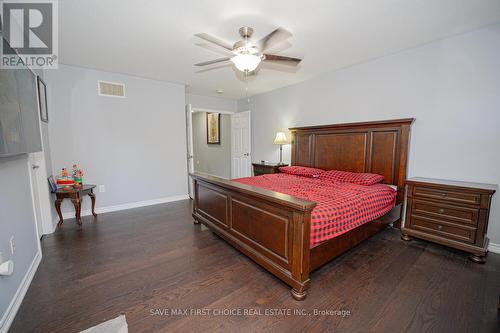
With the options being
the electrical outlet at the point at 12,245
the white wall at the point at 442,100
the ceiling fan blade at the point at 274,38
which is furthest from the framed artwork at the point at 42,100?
the white wall at the point at 442,100

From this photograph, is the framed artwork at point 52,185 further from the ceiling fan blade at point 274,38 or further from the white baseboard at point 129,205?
the ceiling fan blade at point 274,38

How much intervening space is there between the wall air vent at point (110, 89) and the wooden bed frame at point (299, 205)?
2210 millimetres

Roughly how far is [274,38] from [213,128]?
5.16 metres

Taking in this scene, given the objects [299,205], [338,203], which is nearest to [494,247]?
[338,203]

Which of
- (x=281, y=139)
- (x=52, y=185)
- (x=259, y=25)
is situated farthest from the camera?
(x=281, y=139)

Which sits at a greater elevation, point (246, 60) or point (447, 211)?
→ point (246, 60)

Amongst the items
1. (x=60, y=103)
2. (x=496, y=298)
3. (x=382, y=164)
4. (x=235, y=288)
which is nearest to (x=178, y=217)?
(x=235, y=288)

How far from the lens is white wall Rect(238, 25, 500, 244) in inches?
91.7

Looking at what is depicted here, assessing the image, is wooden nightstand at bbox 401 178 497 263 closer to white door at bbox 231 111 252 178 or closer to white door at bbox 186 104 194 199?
white door at bbox 231 111 252 178

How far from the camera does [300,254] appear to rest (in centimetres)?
164

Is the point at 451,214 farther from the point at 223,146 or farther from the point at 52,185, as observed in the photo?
the point at 223,146

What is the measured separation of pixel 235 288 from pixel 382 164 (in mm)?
2632

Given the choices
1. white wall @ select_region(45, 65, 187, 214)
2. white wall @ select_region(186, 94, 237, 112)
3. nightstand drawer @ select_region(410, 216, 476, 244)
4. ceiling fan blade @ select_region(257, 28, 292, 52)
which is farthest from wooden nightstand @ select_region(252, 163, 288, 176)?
ceiling fan blade @ select_region(257, 28, 292, 52)

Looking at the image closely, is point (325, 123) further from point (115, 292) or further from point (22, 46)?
point (22, 46)
